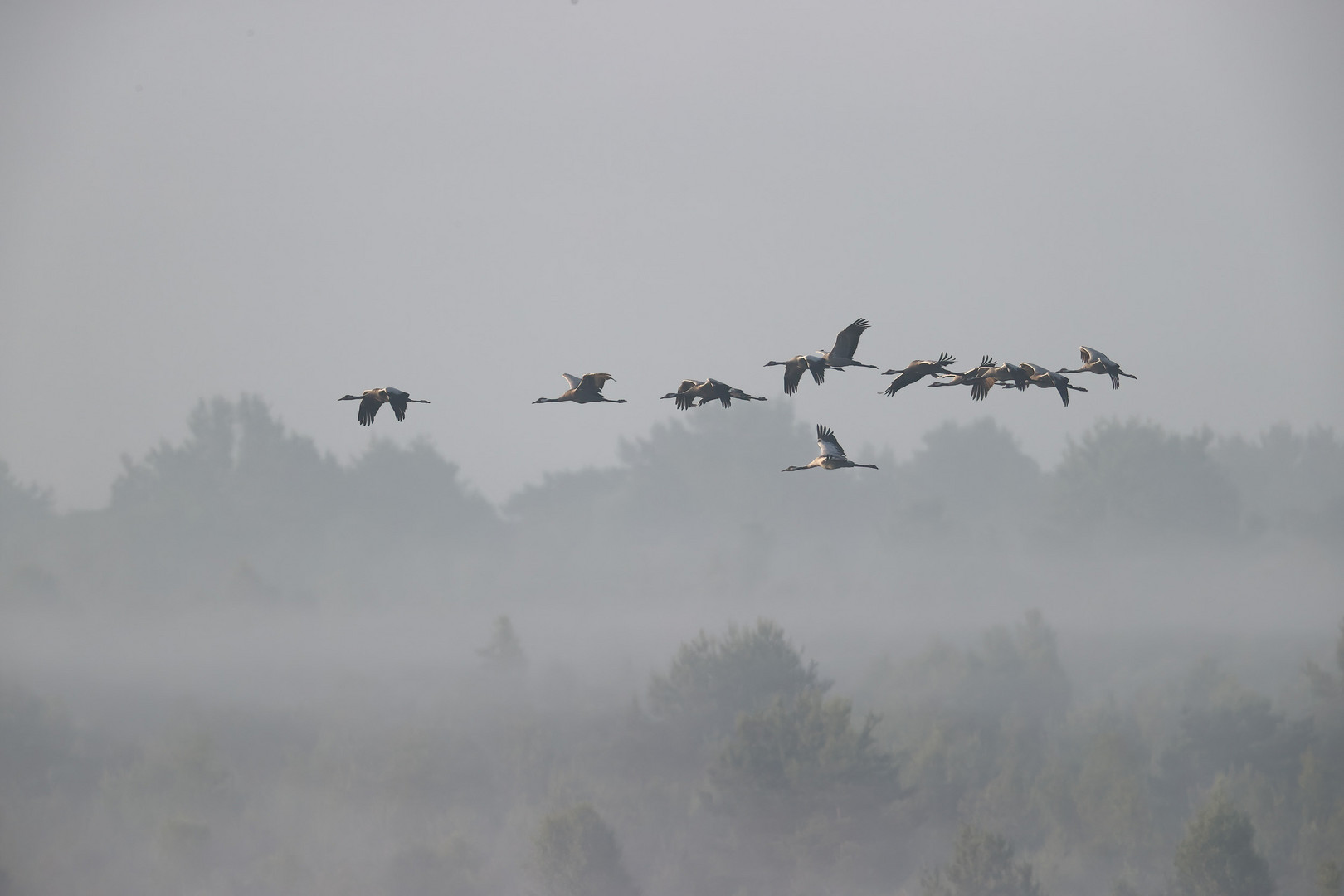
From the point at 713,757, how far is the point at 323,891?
40.6 metres

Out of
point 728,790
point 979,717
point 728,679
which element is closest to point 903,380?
point 728,790

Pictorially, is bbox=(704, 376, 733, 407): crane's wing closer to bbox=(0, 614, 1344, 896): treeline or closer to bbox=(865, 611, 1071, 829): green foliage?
bbox=(0, 614, 1344, 896): treeline

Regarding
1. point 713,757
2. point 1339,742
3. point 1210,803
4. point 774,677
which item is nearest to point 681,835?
point 713,757

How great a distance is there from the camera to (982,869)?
11206 centimetres

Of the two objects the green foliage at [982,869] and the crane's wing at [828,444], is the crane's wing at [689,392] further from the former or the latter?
the green foliage at [982,869]

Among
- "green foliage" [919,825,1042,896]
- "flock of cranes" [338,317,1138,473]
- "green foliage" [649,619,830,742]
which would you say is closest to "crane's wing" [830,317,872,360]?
"flock of cranes" [338,317,1138,473]

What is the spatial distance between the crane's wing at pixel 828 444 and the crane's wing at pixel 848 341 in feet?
7.24

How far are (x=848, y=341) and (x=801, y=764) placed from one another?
80669 mm

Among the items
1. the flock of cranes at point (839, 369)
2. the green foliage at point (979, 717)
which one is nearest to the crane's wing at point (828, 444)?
the flock of cranes at point (839, 369)

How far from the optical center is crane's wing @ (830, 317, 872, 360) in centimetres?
4234

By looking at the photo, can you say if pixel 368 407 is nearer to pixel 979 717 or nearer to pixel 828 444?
pixel 828 444

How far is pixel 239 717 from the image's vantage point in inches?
7534

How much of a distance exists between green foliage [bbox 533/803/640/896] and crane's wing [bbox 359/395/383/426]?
86753 millimetres

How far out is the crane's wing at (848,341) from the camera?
4234cm
